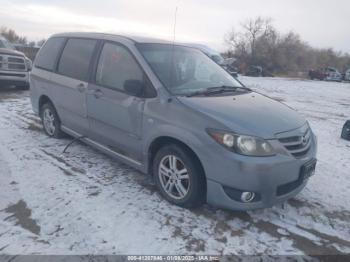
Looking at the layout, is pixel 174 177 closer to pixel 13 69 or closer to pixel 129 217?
pixel 129 217

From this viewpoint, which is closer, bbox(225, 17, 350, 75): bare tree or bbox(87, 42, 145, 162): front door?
bbox(87, 42, 145, 162): front door

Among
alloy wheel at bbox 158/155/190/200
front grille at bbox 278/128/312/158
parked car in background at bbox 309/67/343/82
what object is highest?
parked car in background at bbox 309/67/343/82

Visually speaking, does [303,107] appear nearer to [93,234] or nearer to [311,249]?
[311,249]

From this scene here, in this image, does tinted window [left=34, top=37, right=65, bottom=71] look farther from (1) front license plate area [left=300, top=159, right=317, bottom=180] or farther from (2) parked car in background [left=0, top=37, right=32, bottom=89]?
(2) parked car in background [left=0, top=37, right=32, bottom=89]

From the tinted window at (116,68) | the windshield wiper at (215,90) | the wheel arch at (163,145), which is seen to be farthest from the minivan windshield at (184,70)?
the wheel arch at (163,145)

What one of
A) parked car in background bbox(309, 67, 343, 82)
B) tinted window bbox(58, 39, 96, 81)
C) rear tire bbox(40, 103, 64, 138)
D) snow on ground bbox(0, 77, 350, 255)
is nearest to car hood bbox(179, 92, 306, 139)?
snow on ground bbox(0, 77, 350, 255)

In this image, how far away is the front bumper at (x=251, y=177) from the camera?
2.98 m

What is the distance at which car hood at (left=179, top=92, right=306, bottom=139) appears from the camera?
10.2 feet

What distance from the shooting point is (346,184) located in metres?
4.36

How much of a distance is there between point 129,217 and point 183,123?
114 cm

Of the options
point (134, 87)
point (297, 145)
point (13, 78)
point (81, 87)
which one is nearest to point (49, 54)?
point (81, 87)

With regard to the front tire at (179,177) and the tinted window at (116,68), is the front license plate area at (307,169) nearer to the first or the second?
the front tire at (179,177)

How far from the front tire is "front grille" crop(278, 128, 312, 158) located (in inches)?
35.9

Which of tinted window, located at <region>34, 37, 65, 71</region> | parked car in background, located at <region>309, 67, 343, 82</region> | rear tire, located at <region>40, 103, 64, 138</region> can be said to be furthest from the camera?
parked car in background, located at <region>309, 67, 343, 82</region>
